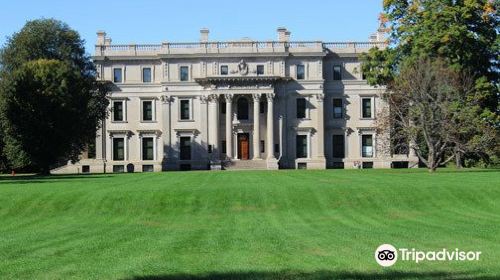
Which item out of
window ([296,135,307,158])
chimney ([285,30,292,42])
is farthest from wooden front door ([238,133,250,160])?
chimney ([285,30,292,42])

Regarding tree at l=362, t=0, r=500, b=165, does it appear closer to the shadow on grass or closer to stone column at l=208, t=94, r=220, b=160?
stone column at l=208, t=94, r=220, b=160

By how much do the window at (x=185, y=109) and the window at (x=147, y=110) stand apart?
12.5 ft

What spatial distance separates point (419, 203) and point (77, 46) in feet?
168

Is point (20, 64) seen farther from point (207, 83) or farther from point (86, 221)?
point (86, 221)

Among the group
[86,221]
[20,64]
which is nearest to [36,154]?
[20,64]

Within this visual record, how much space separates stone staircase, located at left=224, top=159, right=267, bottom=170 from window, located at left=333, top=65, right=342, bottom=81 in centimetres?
1370

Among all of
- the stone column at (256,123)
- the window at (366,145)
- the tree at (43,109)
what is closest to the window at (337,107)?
the window at (366,145)

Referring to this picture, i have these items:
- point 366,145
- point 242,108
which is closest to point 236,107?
point 242,108

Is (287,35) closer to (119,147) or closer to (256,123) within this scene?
(256,123)

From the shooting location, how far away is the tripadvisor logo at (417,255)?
45.5 feet

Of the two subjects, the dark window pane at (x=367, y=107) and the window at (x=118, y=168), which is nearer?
the window at (x=118, y=168)

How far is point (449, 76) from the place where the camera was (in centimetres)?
5116

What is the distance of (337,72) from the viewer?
82.8 m

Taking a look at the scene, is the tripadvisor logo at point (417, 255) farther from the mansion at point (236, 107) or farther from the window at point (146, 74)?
the window at point (146, 74)
